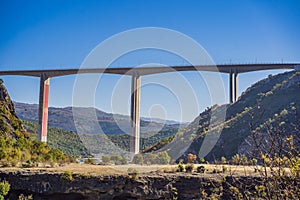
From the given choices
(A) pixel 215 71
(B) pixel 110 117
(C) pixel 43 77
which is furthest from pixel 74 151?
(A) pixel 215 71

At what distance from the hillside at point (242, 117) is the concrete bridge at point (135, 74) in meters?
1.75

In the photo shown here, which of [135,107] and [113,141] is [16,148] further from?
[113,141]

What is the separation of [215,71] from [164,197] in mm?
20162

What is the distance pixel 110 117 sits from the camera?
3528 centimetres

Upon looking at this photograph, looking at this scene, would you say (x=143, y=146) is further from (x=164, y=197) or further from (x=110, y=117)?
(x=164, y=197)

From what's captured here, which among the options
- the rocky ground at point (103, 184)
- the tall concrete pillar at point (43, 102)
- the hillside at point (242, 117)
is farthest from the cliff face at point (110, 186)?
the tall concrete pillar at point (43, 102)

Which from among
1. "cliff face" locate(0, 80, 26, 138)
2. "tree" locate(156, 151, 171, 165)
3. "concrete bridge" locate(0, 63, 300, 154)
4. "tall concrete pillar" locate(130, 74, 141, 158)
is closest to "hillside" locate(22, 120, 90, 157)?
"concrete bridge" locate(0, 63, 300, 154)

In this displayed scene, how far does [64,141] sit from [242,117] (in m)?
17.1

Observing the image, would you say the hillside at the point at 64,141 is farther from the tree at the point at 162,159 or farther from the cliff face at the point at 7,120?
the tree at the point at 162,159

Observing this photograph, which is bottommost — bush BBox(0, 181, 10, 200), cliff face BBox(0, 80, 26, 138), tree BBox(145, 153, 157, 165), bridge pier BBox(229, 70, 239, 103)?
bush BBox(0, 181, 10, 200)

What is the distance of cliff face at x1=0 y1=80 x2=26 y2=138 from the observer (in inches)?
782

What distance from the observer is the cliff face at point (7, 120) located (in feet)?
65.2

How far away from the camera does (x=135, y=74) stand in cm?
3406

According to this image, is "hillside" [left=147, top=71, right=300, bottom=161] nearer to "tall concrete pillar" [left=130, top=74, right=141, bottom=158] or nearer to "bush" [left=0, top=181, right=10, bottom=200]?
"tall concrete pillar" [left=130, top=74, right=141, bottom=158]
